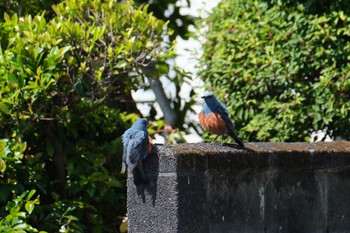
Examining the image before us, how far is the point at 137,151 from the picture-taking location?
365cm

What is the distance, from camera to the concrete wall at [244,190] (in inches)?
144

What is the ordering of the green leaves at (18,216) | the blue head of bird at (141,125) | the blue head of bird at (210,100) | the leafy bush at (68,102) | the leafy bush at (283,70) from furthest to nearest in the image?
the leafy bush at (283,70) → the leafy bush at (68,102) → the green leaves at (18,216) → the blue head of bird at (210,100) → the blue head of bird at (141,125)

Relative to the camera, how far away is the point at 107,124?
6727 mm

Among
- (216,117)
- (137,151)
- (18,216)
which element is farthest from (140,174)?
(18,216)

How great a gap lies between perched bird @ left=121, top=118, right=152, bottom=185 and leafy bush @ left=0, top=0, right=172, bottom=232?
1743mm

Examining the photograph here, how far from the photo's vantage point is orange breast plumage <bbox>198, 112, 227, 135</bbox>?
13.6 feet

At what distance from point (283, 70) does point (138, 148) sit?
3.50 metres

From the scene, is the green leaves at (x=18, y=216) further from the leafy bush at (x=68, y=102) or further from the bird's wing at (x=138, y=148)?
the bird's wing at (x=138, y=148)

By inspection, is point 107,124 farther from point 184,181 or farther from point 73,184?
point 184,181

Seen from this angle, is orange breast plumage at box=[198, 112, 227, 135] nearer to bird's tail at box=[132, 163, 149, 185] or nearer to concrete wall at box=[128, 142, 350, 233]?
concrete wall at box=[128, 142, 350, 233]

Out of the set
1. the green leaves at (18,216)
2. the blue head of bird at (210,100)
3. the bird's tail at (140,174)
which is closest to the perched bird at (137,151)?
the bird's tail at (140,174)

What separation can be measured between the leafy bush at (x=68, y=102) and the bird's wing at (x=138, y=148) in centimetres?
181

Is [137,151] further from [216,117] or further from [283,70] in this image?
[283,70]

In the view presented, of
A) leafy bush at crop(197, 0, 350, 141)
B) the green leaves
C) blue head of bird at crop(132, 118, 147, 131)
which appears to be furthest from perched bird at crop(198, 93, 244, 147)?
leafy bush at crop(197, 0, 350, 141)
